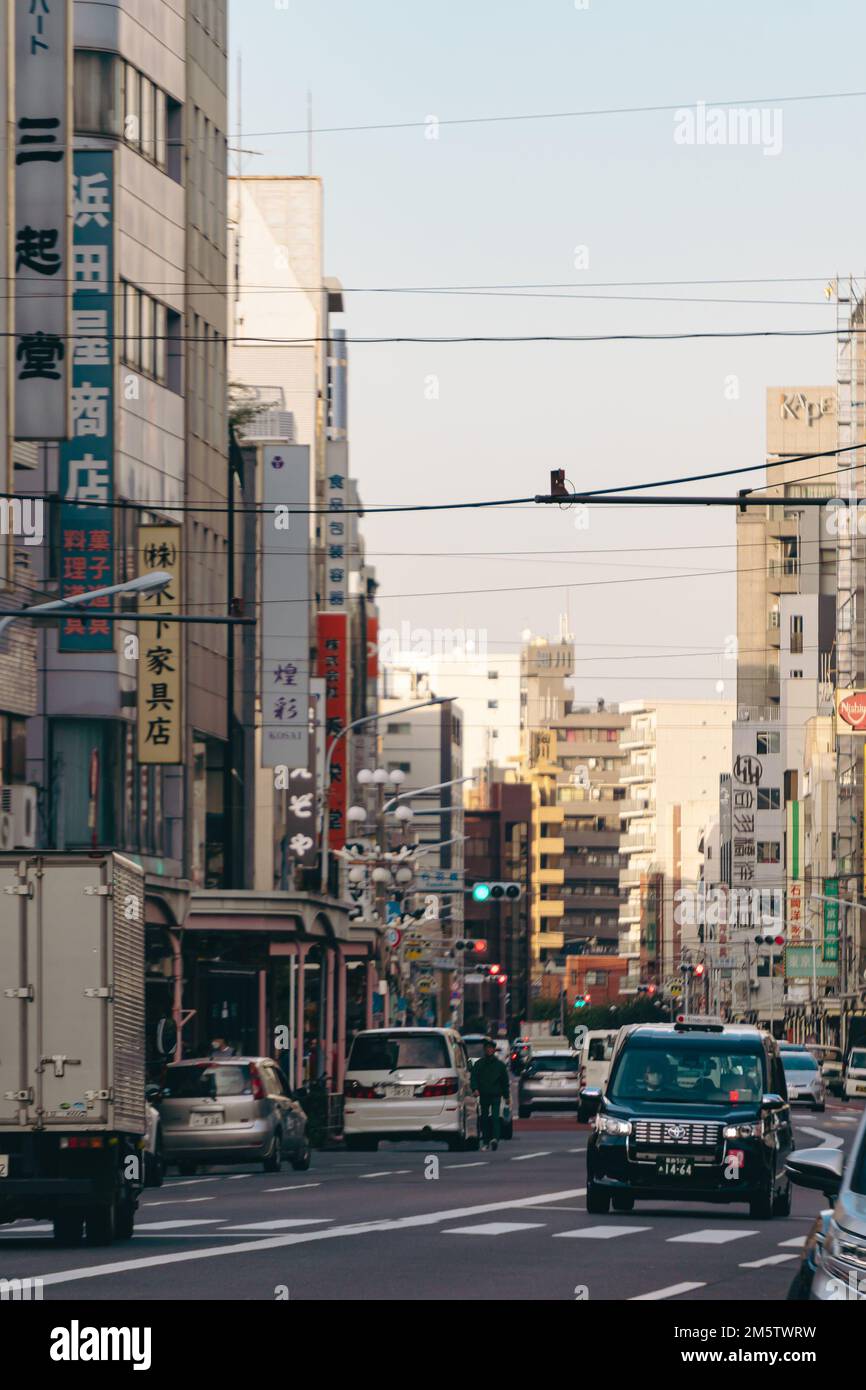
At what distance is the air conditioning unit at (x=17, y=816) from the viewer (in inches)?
1727

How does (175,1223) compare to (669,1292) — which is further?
(175,1223)

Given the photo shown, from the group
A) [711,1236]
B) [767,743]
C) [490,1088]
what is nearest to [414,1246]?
[711,1236]

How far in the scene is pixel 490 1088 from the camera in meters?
43.8

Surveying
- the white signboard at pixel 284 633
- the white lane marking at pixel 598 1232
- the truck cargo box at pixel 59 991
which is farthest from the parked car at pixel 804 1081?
the truck cargo box at pixel 59 991

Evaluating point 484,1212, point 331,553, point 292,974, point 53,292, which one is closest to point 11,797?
point 53,292

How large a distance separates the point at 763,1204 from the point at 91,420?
24.5 meters

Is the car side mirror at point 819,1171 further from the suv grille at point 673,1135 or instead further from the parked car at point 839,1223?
the suv grille at point 673,1135

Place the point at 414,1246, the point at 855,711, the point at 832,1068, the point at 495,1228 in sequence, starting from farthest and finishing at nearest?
the point at 855,711, the point at 832,1068, the point at 495,1228, the point at 414,1246

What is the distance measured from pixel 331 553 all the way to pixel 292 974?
4423 cm

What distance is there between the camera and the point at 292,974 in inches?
2191

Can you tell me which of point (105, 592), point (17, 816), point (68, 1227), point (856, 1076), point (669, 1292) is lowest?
point (856, 1076)

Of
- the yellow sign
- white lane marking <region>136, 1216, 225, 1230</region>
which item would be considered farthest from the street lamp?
the yellow sign

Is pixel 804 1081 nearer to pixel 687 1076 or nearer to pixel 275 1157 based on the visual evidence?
pixel 275 1157
